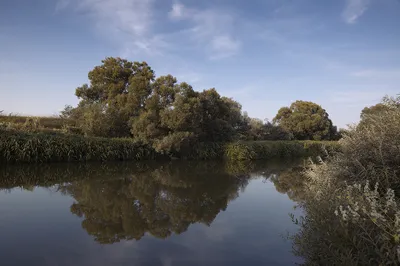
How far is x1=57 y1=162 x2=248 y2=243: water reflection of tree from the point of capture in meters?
5.60

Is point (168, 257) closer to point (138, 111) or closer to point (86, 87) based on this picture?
point (138, 111)

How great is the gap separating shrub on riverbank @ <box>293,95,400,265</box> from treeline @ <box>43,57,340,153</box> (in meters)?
12.5

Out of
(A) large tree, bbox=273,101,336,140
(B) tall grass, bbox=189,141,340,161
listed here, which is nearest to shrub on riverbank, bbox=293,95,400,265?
(B) tall grass, bbox=189,141,340,161

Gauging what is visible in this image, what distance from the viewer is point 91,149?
15156 millimetres

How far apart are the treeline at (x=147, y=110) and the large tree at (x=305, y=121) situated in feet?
44.4

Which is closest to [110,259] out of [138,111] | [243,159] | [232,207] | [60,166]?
[232,207]

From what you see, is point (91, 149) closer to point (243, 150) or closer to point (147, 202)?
point (147, 202)

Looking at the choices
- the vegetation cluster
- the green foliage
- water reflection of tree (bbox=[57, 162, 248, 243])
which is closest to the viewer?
water reflection of tree (bbox=[57, 162, 248, 243])

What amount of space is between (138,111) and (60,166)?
7109 mm

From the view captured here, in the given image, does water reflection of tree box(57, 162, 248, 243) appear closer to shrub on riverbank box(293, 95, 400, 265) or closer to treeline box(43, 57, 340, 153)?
shrub on riverbank box(293, 95, 400, 265)

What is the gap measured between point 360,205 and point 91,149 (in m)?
14.0

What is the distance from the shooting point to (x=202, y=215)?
21.9ft

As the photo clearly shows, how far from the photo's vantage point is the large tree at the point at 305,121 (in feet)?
115

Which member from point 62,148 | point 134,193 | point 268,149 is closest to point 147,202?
point 134,193
